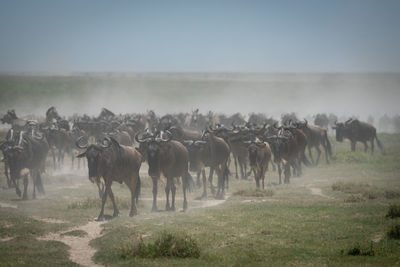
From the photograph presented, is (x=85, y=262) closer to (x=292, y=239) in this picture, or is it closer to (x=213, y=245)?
(x=213, y=245)

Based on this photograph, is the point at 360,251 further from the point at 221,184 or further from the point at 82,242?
the point at 221,184

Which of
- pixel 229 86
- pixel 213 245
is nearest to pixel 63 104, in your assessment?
pixel 229 86

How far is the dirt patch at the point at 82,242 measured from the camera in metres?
10.8

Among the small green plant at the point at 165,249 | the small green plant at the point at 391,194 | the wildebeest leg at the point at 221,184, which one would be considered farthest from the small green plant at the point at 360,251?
the wildebeest leg at the point at 221,184

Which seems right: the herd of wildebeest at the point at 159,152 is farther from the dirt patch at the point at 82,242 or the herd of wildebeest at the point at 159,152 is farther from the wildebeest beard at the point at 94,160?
the dirt patch at the point at 82,242

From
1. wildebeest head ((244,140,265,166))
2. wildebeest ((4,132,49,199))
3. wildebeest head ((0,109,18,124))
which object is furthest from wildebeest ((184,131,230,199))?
wildebeest head ((0,109,18,124))

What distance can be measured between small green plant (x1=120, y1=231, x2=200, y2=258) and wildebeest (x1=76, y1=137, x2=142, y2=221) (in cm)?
478

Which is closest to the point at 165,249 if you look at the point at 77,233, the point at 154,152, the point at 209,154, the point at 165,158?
the point at 77,233

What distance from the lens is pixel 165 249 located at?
10727 mm

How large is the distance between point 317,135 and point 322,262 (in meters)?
23.0

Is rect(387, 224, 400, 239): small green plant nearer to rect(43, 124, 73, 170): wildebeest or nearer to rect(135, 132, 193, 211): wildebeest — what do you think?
rect(135, 132, 193, 211): wildebeest

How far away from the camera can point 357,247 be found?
10.3 m

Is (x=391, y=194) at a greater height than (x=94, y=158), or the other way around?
(x=94, y=158)

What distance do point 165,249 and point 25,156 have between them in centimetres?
1135
